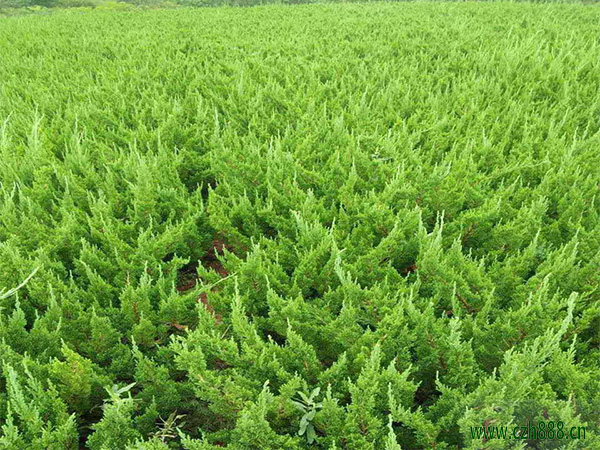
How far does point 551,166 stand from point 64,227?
3.47 m

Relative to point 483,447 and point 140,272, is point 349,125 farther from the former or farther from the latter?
point 483,447

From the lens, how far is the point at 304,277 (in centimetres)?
238

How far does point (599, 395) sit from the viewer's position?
1755mm

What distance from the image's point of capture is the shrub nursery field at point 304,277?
1.74 m

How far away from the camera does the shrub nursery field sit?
1.74m

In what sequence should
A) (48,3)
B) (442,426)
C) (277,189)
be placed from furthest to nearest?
(48,3), (277,189), (442,426)

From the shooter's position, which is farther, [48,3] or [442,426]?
[48,3]

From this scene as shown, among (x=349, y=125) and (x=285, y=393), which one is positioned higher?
(x=349, y=125)

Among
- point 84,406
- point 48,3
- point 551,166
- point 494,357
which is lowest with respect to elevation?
point 84,406

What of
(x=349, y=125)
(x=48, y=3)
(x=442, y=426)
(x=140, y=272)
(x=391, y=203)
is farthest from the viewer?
(x=48, y=3)

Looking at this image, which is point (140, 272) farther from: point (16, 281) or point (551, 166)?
point (551, 166)


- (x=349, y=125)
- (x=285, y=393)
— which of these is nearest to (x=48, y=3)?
(x=349, y=125)

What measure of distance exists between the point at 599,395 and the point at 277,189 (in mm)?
2172

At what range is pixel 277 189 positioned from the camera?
3.09 metres
